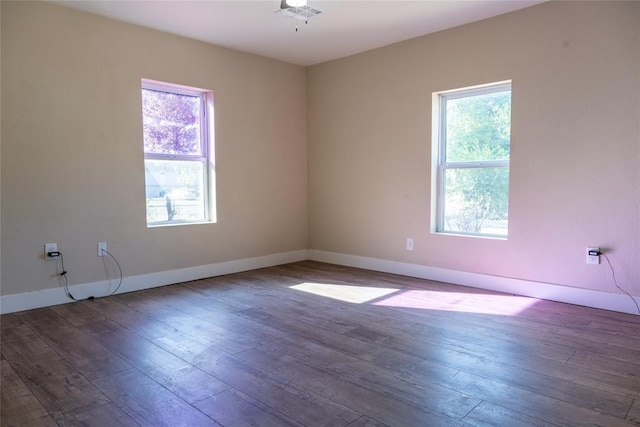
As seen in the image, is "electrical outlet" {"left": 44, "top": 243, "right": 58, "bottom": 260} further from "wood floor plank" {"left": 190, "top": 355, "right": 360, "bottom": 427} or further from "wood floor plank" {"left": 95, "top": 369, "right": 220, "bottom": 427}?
"wood floor plank" {"left": 190, "top": 355, "right": 360, "bottom": 427}

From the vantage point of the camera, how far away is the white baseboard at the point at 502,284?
3.30 m

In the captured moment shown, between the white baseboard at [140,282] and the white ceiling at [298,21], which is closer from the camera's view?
the white baseboard at [140,282]

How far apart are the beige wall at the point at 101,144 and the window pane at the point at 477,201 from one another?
7.27 ft

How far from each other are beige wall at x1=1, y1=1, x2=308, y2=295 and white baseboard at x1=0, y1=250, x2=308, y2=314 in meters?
0.07

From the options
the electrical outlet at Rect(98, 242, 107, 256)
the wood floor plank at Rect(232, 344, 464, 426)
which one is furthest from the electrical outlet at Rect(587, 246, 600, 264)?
the electrical outlet at Rect(98, 242, 107, 256)

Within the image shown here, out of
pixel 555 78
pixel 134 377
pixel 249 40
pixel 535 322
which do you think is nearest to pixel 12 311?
pixel 134 377

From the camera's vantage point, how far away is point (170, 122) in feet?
14.2

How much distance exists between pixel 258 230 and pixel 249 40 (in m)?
2.17

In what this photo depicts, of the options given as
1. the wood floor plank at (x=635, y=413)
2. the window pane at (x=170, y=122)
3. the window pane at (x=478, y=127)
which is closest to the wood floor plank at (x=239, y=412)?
the wood floor plank at (x=635, y=413)

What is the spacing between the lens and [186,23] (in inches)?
154

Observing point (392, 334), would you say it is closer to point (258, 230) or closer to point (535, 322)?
point (535, 322)

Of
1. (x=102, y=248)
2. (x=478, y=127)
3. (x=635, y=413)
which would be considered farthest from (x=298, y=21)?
(x=635, y=413)

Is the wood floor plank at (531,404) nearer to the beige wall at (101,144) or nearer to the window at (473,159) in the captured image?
the window at (473,159)

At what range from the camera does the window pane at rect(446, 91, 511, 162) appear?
3.89m
